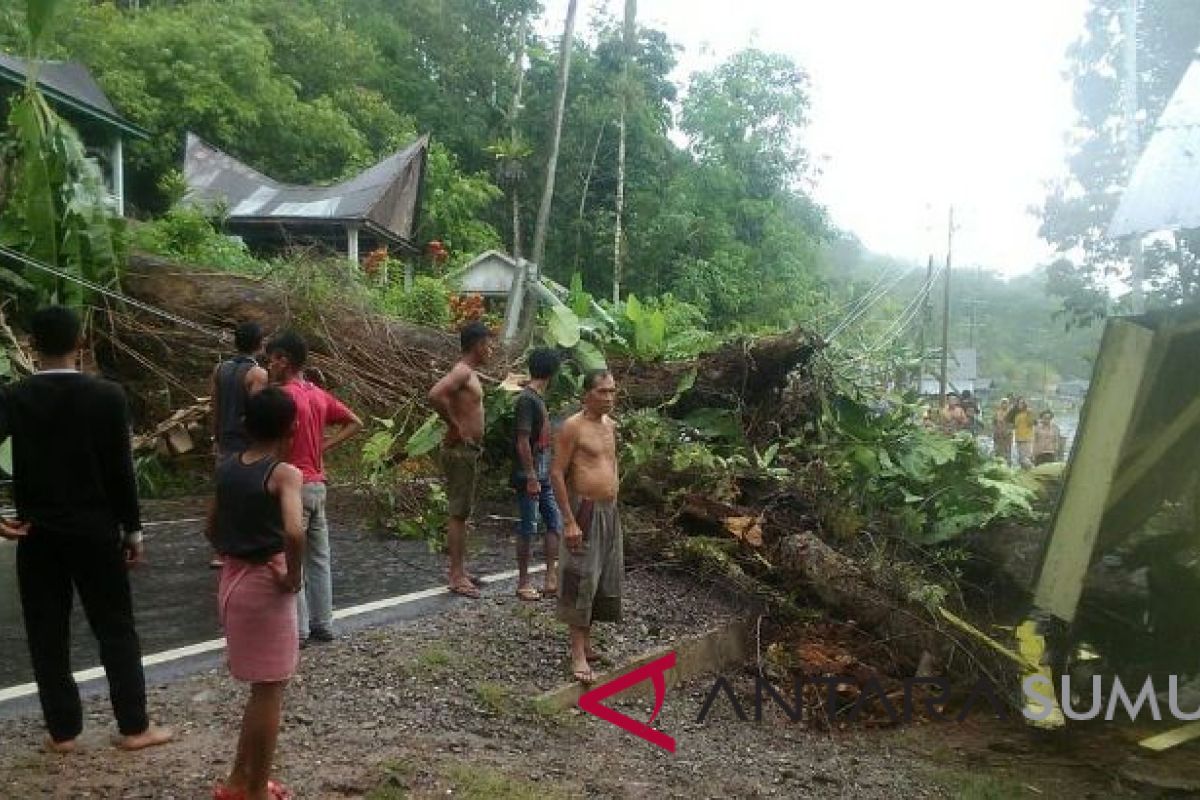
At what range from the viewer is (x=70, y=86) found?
1727 cm

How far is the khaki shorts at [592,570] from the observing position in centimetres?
498

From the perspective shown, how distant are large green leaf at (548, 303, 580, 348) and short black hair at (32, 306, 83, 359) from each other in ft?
20.7

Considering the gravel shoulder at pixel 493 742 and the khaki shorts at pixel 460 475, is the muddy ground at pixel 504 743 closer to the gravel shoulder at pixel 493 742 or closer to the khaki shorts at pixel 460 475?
the gravel shoulder at pixel 493 742

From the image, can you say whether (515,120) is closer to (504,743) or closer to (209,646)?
(209,646)

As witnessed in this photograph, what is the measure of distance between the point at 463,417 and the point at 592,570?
133 cm

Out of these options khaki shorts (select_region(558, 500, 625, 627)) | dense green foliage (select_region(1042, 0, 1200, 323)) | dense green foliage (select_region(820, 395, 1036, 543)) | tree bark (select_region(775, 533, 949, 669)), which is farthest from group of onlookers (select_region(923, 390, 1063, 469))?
khaki shorts (select_region(558, 500, 625, 627))

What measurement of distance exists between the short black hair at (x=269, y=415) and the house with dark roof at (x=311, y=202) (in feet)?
55.8

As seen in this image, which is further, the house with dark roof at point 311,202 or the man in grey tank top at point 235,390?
the house with dark roof at point 311,202

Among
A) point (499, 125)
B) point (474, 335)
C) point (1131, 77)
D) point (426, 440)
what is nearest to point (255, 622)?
point (474, 335)

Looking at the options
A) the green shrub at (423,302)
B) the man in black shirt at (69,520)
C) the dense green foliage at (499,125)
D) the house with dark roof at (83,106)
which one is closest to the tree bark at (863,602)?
the man in black shirt at (69,520)

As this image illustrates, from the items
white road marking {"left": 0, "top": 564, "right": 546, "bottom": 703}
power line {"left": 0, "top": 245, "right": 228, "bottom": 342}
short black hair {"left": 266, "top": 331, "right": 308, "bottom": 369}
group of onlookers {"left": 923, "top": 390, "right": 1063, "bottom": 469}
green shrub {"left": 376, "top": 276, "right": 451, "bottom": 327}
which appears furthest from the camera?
group of onlookers {"left": 923, "top": 390, "right": 1063, "bottom": 469}

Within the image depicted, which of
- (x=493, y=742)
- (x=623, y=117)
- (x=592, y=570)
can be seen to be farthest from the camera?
(x=623, y=117)

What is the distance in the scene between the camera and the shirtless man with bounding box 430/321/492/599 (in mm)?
5652

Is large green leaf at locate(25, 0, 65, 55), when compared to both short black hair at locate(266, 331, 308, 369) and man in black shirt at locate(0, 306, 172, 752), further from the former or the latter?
short black hair at locate(266, 331, 308, 369)
